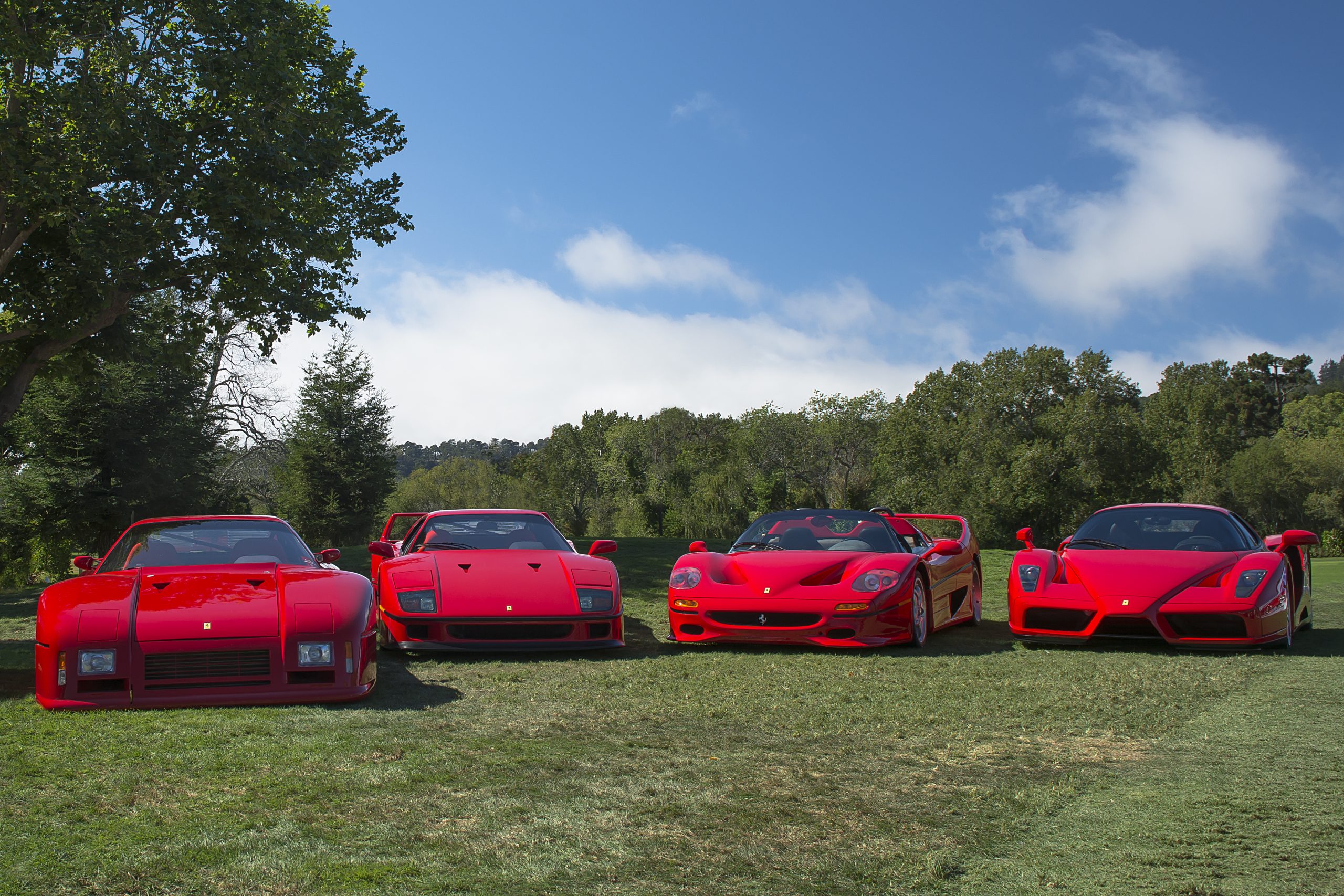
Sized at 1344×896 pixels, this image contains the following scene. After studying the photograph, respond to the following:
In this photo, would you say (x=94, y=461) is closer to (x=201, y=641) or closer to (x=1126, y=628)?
(x=201, y=641)

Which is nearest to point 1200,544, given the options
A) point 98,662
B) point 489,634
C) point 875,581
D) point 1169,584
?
point 1169,584

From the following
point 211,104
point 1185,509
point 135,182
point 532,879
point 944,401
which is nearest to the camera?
point 532,879

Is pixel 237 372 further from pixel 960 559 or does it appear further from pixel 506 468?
pixel 506 468

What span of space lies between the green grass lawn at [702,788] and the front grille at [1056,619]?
1.25 meters

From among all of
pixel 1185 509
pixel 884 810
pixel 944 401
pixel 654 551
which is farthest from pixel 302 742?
pixel 944 401

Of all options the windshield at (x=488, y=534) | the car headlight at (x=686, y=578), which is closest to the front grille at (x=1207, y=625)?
the car headlight at (x=686, y=578)

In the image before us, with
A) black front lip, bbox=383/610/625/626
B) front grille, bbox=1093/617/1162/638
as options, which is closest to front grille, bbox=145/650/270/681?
black front lip, bbox=383/610/625/626

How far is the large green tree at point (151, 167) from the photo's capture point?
14344mm

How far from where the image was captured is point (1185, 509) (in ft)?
30.0

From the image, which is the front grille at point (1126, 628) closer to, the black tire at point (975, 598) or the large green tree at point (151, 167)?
the black tire at point (975, 598)

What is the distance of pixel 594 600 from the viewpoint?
7.94 m

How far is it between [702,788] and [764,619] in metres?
4.22

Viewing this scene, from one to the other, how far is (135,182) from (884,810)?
15626 millimetres

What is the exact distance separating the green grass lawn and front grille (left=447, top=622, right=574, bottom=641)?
3.25 ft
